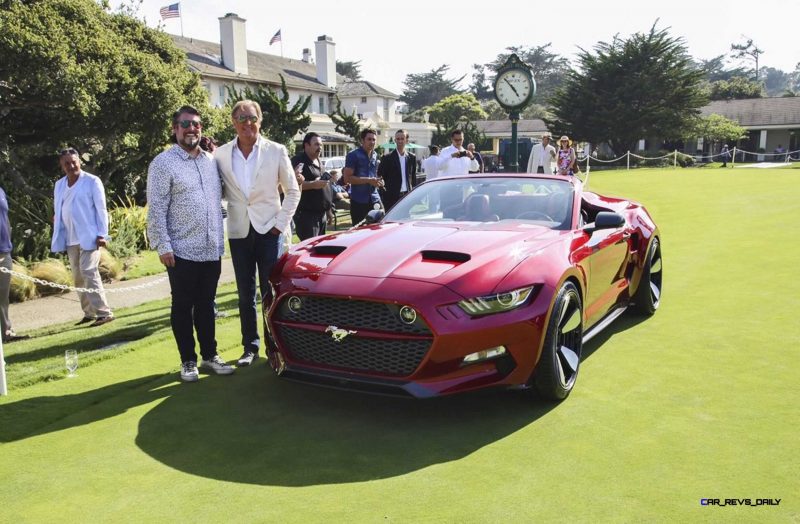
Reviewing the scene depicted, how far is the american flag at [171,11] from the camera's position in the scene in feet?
128

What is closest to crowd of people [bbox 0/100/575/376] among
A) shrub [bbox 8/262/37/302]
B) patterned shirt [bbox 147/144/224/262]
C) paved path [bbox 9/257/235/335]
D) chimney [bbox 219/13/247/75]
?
patterned shirt [bbox 147/144/224/262]

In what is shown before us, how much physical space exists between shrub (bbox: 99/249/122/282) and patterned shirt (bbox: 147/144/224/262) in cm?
616

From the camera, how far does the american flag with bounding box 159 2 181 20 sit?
39.1 meters

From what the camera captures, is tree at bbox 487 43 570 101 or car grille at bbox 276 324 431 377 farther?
tree at bbox 487 43 570 101

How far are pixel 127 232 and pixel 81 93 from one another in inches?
122

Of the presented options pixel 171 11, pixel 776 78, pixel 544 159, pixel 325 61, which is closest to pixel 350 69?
pixel 325 61

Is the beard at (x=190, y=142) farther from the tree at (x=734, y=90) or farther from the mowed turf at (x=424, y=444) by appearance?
the tree at (x=734, y=90)

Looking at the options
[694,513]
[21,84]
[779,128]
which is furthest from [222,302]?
[779,128]

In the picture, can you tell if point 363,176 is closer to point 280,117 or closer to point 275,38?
point 280,117

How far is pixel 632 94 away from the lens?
1941 inches

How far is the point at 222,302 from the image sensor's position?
807cm

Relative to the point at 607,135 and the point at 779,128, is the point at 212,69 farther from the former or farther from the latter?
the point at 779,128

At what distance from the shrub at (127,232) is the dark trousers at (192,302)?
6.98 metres

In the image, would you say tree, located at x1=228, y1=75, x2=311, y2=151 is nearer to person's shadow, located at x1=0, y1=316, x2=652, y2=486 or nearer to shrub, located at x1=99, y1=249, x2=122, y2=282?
Answer: shrub, located at x1=99, y1=249, x2=122, y2=282
